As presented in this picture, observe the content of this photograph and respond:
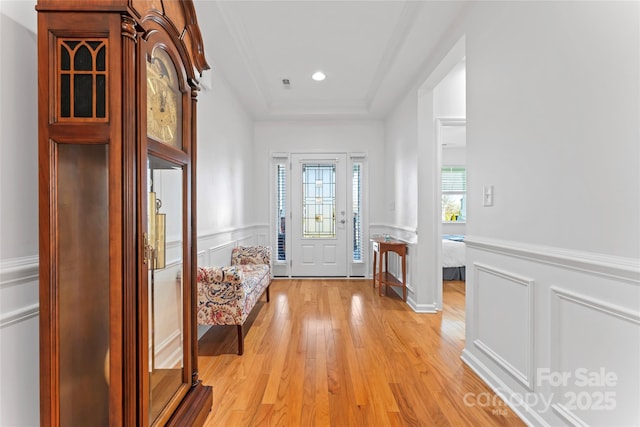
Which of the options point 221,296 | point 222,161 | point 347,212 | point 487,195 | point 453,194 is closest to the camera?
point 487,195

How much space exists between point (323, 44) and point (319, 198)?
2704mm

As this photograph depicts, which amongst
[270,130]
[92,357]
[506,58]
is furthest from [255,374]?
[270,130]

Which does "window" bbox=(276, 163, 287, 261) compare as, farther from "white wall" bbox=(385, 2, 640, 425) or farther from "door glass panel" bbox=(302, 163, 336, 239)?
"white wall" bbox=(385, 2, 640, 425)

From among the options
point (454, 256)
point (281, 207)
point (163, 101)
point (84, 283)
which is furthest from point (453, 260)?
point (84, 283)

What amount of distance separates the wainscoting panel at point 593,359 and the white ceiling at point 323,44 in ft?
7.18

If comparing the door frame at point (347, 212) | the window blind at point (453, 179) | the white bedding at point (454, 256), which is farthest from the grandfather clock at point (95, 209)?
the window blind at point (453, 179)

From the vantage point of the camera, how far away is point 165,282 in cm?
129

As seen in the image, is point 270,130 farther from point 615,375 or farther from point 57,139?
point 615,375

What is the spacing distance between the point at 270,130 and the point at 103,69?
4550 mm

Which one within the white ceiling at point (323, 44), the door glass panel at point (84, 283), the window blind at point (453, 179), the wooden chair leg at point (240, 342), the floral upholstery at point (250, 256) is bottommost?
the wooden chair leg at point (240, 342)

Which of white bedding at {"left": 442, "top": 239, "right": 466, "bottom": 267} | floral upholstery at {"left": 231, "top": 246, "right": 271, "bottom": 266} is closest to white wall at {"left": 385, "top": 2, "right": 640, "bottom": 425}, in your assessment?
floral upholstery at {"left": 231, "top": 246, "right": 271, "bottom": 266}

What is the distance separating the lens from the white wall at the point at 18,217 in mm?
994

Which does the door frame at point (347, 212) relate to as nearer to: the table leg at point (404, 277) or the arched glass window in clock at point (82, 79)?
the table leg at point (404, 277)

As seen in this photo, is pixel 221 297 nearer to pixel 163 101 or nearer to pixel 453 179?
pixel 163 101
